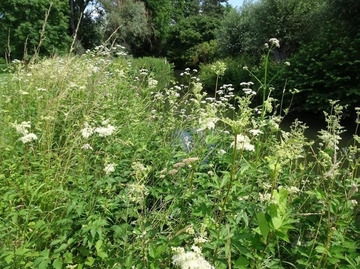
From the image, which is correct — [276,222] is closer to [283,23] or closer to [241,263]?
[241,263]

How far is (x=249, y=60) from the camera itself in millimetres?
19078

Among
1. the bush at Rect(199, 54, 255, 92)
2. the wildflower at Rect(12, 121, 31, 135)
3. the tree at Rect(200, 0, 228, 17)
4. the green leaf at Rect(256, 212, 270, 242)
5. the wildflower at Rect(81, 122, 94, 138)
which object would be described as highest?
the tree at Rect(200, 0, 228, 17)

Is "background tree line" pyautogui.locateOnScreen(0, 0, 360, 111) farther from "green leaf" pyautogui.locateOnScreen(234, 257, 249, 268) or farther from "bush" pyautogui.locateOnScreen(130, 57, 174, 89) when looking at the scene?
"green leaf" pyautogui.locateOnScreen(234, 257, 249, 268)

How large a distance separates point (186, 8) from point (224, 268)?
55.5m

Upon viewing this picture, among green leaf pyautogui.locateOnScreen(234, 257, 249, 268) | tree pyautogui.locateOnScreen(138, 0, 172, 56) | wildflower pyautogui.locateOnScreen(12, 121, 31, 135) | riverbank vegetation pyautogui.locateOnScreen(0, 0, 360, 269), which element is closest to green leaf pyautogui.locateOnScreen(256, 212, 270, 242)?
riverbank vegetation pyautogui.locateOnScreen(0, 0, 360, 269)

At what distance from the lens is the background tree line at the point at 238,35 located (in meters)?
11.4

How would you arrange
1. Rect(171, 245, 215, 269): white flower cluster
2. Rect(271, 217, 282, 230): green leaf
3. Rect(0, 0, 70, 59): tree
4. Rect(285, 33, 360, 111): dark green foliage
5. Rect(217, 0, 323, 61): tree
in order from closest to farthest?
1. Rect(171, 245, 215, 269): white flower cluster
2. Rect(271, 217, 282, 230): green leaf
3. Rect(285, 33, 360, 111): dark green foliage
4. Rect(217, 0, 323, 61): tree
5. Rect(0, 0, 70, 59): tree

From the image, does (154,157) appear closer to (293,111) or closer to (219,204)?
(219,204)

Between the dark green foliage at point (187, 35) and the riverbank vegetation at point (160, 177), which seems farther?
the dark green foliage at point (187, 35)

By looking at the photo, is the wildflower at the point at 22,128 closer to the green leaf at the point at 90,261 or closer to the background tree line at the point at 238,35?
the green leaf at the point at 90,261

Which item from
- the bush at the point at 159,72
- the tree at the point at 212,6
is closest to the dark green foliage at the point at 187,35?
the tree at the point at 212,6

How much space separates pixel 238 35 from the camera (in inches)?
843

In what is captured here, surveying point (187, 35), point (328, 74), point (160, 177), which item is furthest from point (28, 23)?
point (160, 177)

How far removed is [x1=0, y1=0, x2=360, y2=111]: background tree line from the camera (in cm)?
1138
